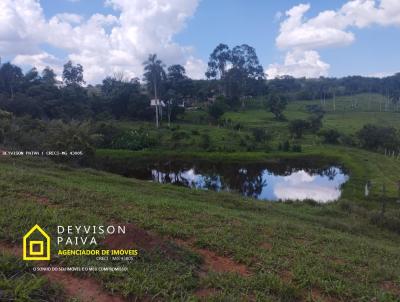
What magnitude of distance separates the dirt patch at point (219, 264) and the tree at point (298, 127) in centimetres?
4739

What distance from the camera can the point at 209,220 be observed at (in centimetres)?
1003

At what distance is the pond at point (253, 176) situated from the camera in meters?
30.0

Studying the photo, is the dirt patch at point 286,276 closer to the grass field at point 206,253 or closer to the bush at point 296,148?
the grass field at point 206,253

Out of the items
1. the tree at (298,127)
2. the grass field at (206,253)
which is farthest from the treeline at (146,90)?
the grass field at (206,253)

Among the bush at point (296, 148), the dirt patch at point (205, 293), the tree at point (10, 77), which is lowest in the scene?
the bush at point (296, 148)

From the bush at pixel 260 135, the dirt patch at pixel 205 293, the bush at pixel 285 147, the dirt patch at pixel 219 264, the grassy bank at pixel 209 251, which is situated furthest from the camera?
the bush at pixel 260 135

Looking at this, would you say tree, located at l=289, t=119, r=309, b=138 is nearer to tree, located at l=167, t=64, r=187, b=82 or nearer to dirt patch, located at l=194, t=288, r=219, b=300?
tree, located at l=167, t=64, r=187, b=82

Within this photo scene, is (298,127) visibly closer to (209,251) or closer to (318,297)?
(209,251)

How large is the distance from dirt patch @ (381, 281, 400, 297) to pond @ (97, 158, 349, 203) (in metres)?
20.5

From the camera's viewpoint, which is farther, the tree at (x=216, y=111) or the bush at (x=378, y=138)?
the tree at (x=216, y=111)

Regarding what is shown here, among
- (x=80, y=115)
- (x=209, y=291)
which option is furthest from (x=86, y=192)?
(x=80, y=115)

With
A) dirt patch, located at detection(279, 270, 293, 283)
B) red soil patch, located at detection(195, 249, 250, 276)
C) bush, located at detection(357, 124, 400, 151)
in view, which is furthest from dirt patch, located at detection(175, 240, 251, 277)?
bush, located at detection(357, 124, 400, 151)

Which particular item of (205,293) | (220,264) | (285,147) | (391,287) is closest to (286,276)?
(220,264)

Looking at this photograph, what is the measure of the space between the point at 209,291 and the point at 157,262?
108 centimetres
